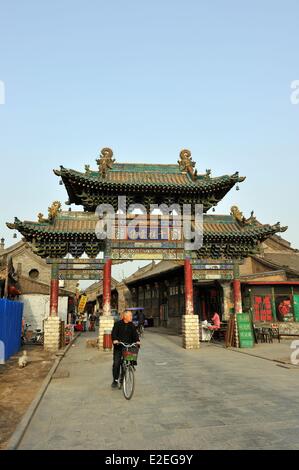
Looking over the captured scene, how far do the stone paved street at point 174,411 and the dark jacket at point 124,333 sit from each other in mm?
1118

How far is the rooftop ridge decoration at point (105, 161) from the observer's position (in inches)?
674

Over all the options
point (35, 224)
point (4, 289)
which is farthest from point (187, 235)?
point (4, 289)

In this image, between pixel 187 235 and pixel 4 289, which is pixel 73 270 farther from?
pixel 4 289

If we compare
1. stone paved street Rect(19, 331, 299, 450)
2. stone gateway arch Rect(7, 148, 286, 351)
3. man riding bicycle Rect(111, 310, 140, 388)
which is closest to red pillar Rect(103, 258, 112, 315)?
stone gateway arch Rect(7, 148, 286, 351)

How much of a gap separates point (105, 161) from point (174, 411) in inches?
538

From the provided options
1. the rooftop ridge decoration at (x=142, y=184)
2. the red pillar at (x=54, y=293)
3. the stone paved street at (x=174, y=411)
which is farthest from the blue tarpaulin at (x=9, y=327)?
the rooftop ridge decoration at (x=142, y=184)

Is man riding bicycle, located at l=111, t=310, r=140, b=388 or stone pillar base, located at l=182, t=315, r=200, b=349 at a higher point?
man riding bicycle, located at l=111, t=310, r=140, b=388

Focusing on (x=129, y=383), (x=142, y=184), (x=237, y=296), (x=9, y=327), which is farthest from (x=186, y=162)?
(x=129, y=383)

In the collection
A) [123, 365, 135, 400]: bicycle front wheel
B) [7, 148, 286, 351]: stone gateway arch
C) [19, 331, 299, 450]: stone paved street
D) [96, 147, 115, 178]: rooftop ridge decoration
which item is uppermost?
[96, 147, 115, 178]: rooftop ridge decoration

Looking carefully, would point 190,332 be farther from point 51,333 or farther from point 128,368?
point 128,368

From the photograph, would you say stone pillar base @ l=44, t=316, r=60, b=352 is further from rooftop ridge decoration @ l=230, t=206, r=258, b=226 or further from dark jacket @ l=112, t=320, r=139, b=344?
rooftop ridge decoration @ l=230, t=206, r=258, b=226

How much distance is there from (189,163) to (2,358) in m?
12.8

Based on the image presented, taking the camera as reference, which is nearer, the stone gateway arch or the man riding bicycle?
the man riding bicycle

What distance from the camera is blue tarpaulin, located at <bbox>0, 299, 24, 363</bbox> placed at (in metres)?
12.2
